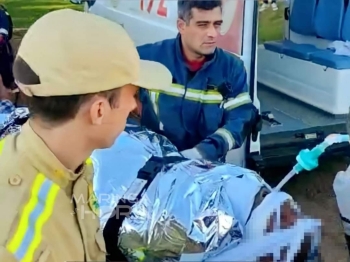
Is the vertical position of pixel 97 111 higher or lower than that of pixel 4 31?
higher

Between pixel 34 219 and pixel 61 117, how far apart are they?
22 centimetres

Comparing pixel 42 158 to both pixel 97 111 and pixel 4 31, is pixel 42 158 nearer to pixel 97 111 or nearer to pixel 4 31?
pixel 97 111

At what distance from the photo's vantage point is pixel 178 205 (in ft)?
5.78

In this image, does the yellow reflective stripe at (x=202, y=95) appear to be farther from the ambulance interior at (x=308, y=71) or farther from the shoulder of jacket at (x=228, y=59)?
the ambulance interior at (x=308, y=71)

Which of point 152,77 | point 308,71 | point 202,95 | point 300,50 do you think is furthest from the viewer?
point 300,50

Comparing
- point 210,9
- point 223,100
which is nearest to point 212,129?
point 223,100

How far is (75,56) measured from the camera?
1236 mm

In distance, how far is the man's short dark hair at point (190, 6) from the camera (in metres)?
2.50

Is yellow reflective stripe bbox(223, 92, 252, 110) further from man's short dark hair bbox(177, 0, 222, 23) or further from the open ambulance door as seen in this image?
man's short dark hair bbox(177, 0, 222, 23)

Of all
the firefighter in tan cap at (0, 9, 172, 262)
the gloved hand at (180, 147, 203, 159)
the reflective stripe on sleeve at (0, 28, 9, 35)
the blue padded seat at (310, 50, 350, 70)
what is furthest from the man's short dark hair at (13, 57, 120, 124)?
the reflective stripe on sleeve at (0, 28, 9, 35)

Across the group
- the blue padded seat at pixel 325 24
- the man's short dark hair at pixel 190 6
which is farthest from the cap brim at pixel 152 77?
the blue padded seat at pixel 325 24

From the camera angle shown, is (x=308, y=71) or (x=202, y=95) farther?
(x=308, y=71)

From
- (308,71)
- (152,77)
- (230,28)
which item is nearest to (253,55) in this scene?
(230,28)

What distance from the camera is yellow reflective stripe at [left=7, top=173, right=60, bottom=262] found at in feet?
3.76
